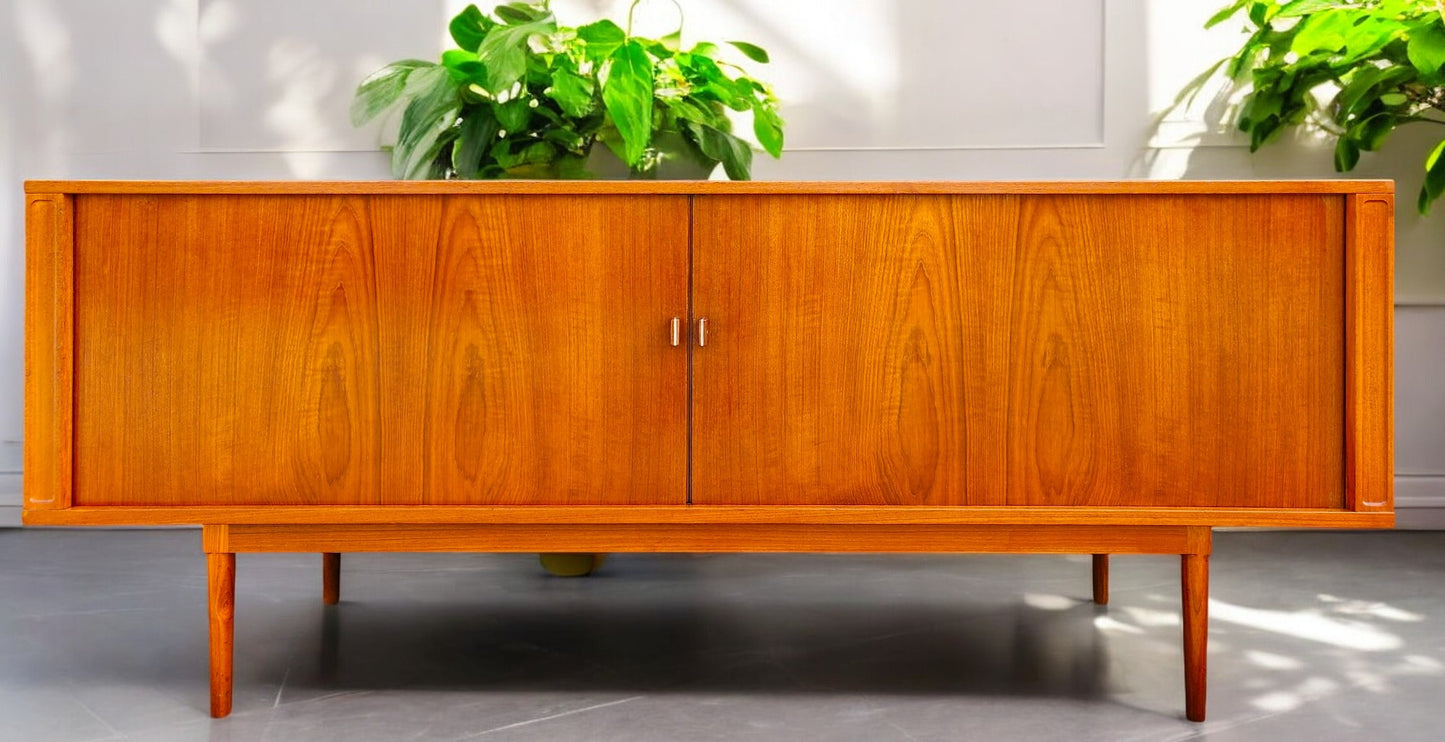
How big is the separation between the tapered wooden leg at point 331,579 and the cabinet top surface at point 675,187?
2.54 feet

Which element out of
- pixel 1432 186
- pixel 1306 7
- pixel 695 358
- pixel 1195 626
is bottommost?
pixel 1195 626

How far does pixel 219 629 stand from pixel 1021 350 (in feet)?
3.21

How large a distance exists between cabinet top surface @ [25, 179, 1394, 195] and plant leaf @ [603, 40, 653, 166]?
643 mm

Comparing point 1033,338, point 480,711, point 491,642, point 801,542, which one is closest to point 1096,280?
point 1033,338

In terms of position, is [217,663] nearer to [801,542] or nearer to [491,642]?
[491,642]

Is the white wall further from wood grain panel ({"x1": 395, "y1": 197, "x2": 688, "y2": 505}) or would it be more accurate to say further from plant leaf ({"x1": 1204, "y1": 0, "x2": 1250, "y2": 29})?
wood grain panel ({"x1": 395, "y1": 197, "x2": 688, "y2": 505})

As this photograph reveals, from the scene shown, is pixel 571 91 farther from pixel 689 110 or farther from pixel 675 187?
pixel 675 187

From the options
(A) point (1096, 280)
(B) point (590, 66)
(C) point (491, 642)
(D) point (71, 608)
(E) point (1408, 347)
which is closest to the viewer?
(A) point (1096, 280)

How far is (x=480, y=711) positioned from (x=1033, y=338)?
0.78 meters

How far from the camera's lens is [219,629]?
1341 mm

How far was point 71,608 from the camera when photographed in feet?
6.11

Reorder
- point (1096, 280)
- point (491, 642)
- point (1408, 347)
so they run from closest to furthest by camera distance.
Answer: point (1096, 280) < point (491, 642) < point (1408, 347)

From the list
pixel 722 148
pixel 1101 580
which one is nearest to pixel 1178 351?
pixel 1101 580

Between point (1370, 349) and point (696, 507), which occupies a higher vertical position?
point (1370, 349)
